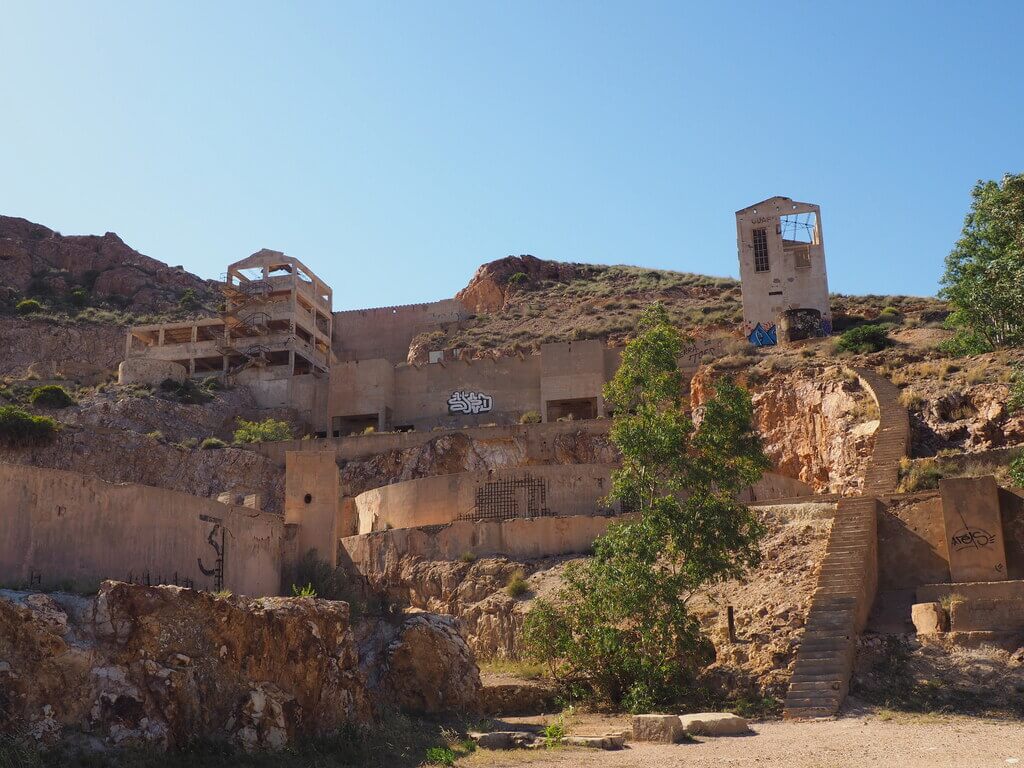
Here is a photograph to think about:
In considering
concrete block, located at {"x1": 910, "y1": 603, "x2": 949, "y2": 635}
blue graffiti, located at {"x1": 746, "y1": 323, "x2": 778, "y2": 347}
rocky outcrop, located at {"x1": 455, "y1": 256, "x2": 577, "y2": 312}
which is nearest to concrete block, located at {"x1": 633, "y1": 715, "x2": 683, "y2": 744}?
concrete block, located at {"x1": 910, "y1": 603, "x2": 949, "y2": 635}

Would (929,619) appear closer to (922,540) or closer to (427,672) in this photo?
(922,540)

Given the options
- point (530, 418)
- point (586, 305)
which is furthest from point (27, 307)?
point (530, 418)

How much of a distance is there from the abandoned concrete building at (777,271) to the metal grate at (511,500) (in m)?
23.4

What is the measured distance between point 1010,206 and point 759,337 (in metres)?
26.5

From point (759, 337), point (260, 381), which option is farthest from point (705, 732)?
point (260, 381)

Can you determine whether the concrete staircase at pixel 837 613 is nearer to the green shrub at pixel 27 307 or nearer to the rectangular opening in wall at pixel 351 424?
the rectangular opening in wall at pixel 351 424

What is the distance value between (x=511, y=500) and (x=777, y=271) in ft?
87.9

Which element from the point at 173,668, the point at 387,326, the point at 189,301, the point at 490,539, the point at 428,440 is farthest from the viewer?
the point at 189,301

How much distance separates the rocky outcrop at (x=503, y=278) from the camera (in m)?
74.6

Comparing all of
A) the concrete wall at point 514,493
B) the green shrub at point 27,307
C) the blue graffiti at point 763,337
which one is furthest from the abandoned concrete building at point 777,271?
the green shrub at point 27,307

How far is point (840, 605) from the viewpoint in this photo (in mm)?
20906

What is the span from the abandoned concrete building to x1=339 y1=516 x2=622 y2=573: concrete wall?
79.0 ft

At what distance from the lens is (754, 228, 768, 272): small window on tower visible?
5156 cm

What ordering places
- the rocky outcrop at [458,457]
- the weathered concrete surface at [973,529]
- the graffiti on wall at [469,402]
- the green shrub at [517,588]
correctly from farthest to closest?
the graffiti on wall at [469,402] < the rocky outcrop at [458,457] < the green shrub at [517,588] < the weathered concrete surface at [973,529]
